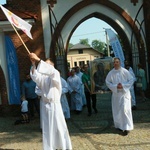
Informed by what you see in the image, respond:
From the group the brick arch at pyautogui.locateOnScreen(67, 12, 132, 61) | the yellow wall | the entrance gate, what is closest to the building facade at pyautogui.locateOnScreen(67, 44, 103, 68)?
the yellow wall

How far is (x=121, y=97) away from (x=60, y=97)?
1730 millimetres

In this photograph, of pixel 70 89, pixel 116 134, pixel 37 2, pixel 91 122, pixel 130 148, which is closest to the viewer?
pixel 130 148

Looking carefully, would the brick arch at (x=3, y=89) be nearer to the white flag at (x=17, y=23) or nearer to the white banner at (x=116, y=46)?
the white banner at (x=116, y=46)

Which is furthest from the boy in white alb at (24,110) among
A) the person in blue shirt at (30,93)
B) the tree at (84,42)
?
the tree at (84,42)

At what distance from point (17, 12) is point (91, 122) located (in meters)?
5.56

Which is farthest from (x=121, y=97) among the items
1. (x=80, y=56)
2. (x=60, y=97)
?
(x=80, y=56)

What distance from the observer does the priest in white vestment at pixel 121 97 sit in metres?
8.10

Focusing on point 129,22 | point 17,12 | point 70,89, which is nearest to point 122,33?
point 129,22

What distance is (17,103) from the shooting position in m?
12.2

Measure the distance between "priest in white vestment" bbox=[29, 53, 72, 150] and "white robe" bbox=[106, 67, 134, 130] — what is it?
8.28 ft

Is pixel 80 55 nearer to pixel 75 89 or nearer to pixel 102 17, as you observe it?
pixel 102 17

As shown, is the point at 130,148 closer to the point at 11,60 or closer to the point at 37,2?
the point at 11,60

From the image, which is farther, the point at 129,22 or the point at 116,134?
the point at 129,22

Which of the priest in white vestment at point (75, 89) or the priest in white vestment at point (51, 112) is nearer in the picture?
the priest in white vestment at point (51, 112)
